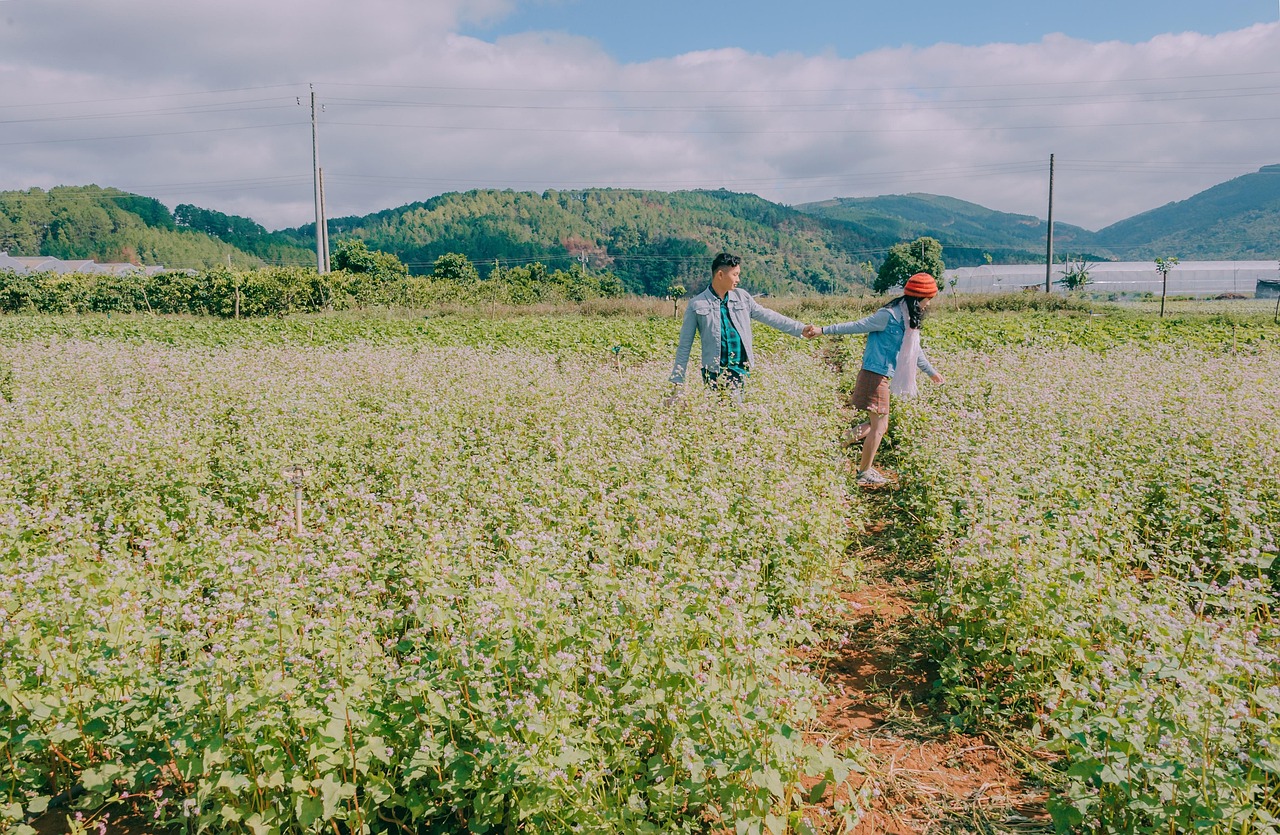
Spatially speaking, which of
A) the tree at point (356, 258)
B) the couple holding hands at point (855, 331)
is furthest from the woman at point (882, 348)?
the tree at point (356, 258)

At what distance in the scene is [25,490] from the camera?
610 centimetres

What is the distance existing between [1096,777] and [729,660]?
154 centimetres

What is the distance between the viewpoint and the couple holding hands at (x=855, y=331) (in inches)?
313

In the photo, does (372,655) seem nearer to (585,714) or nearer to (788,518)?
(585,714)

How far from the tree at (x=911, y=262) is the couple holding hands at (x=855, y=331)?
71.3m

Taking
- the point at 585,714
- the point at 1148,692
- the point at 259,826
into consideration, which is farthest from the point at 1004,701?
the point at 259,826

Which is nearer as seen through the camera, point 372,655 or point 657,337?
point 372,655

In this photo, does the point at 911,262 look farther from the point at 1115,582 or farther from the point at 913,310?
the point at 1115,582

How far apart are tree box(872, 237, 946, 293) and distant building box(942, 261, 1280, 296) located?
2471mm

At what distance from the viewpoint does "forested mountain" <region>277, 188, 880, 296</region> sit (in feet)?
438

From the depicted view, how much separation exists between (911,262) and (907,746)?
264 ft

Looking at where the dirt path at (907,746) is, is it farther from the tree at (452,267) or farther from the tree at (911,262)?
the tree at (911,262)

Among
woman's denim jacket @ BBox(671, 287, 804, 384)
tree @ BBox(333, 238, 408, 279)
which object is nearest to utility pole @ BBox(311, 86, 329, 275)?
tree @ BBox(333, 238, 408, 279)

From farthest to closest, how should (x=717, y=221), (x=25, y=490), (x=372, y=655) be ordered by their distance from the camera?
(x=717, y=221) → (x=25, y=490) → (x=372, y=655)
